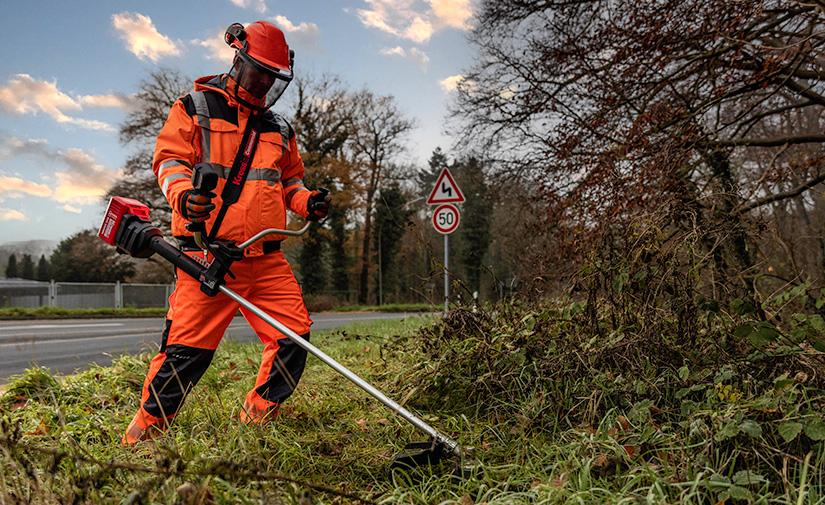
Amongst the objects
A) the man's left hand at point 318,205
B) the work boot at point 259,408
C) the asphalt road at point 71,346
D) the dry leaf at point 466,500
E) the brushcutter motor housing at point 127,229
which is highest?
the man's left hand at point 318,205

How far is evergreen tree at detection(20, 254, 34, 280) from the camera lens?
4275cm

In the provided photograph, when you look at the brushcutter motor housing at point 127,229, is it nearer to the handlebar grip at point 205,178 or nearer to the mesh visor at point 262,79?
the handlebar grip at point 205,178

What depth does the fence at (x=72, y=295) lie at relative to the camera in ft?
55.1

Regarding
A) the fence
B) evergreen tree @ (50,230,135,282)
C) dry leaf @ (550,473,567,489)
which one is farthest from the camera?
evergreen tree @ (50,230,135,282)

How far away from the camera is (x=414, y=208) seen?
30297 millimetres

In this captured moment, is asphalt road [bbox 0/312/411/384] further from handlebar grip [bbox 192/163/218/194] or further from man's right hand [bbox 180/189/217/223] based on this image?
handlebar grip [bbox 192/163/218/194]

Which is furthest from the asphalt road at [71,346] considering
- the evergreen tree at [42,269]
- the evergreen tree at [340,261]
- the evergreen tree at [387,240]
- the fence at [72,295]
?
the evergreen tree at [42,269]

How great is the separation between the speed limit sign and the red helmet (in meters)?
4.81

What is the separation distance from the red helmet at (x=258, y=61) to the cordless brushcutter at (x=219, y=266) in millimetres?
610

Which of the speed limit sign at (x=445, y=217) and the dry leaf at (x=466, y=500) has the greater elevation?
the speed limit sign at (x=445, y=217)

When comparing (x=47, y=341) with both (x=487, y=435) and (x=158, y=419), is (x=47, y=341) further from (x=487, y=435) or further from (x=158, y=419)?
Result: (x=487, y=435)

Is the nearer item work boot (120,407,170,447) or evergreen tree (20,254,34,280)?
work boot (120,407,170,447)

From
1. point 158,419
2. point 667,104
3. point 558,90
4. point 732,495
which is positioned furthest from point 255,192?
point 558,90

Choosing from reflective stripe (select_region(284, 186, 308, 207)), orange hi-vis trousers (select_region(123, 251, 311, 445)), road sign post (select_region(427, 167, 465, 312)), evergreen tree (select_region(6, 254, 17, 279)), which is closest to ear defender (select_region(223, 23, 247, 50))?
reflective stripe (select_region(284, 186, 308, 207))
